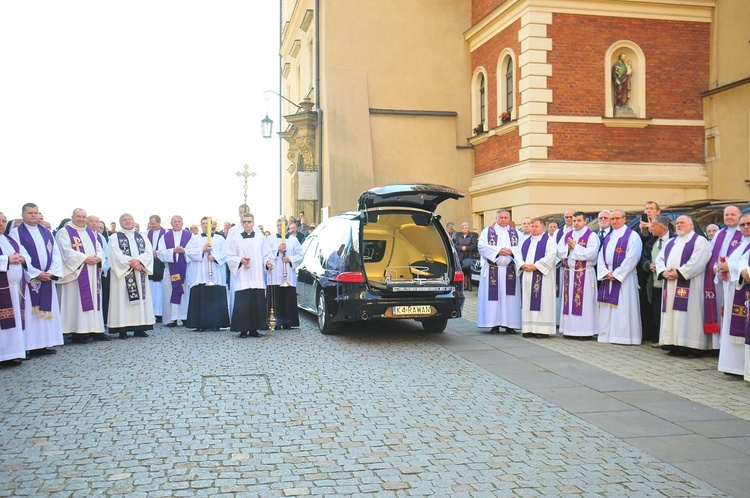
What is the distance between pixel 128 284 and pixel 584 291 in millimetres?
7503

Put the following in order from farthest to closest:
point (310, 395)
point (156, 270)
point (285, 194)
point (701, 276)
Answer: point (285, 194)
point (156, 270)
point (701, 276)
point (310, 395)

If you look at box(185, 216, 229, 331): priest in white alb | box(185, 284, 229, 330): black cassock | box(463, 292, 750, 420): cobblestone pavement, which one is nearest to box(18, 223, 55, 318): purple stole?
box(185, 216, 229, 331): priest in white alb

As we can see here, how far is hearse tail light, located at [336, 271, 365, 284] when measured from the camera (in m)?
10.8

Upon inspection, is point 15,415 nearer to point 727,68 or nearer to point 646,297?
point 646,297

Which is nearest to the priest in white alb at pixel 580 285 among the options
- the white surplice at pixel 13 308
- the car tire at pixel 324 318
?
the car tire at pixel 324 318

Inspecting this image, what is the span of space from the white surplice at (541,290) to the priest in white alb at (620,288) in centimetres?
78

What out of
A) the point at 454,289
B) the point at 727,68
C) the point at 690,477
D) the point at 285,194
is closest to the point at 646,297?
the point at 454,289

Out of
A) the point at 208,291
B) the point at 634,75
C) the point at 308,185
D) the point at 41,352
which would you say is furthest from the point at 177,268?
A: the point at 634,75

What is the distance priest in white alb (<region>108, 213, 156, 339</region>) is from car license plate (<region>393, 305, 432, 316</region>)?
170 inches

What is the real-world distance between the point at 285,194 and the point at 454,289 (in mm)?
25904

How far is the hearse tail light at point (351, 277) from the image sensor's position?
10.8 meters

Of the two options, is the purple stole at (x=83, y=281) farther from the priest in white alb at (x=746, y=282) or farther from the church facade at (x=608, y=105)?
the church facade at (x=608, y=105)

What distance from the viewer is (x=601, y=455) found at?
18.0ft

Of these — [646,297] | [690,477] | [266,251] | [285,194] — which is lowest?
[690,477]
